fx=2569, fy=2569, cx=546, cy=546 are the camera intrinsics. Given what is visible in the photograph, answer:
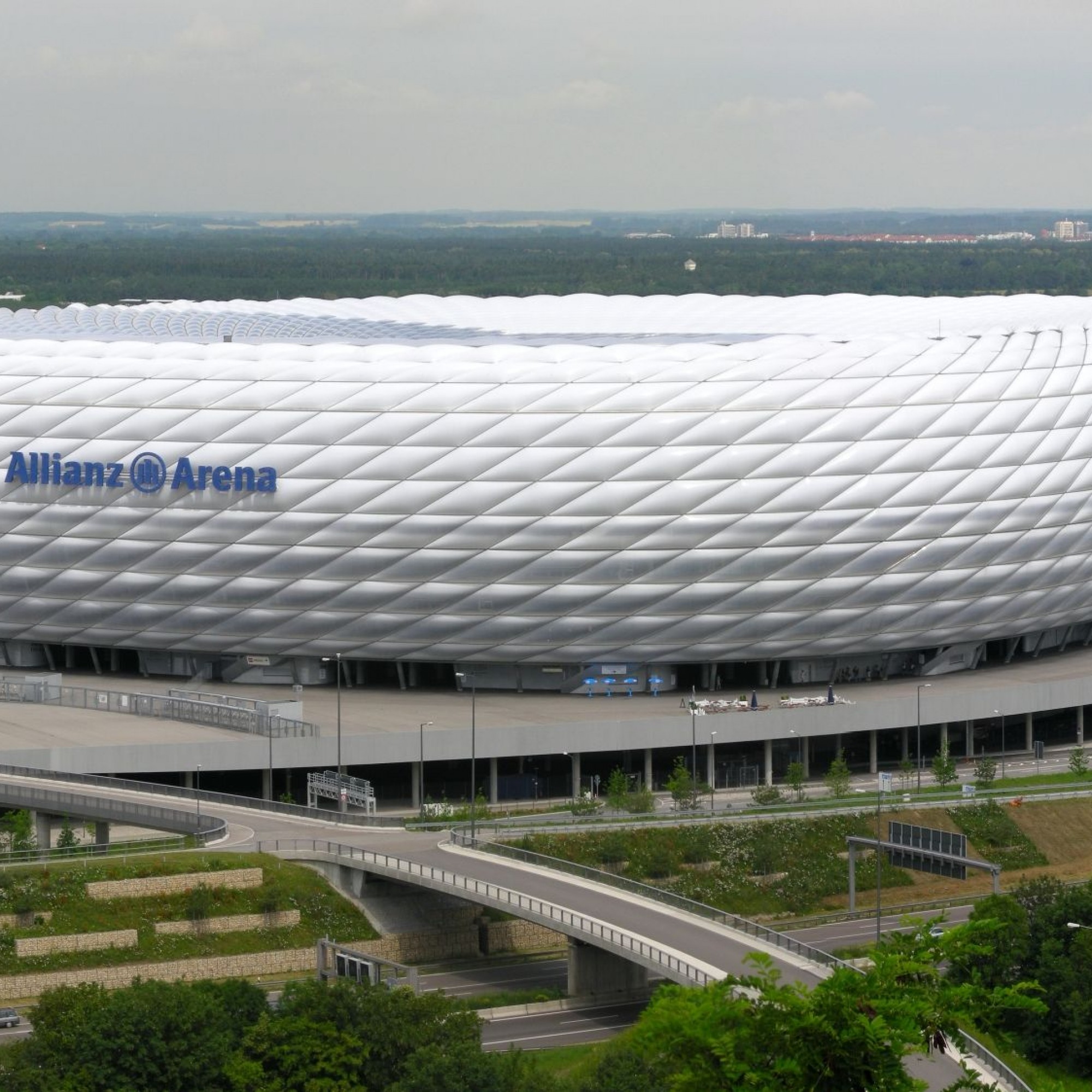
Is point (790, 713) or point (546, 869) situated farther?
point (790, 713)

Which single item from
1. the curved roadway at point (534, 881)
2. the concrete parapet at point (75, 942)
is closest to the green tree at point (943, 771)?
the curved roadway at point (534, 881)

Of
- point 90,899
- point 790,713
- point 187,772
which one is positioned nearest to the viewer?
point 90,899

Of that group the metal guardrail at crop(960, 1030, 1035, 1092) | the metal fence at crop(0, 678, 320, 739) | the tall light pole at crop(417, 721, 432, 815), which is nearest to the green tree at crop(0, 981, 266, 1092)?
the metal guardrail at crop(960, 1030, 1035, 1092)

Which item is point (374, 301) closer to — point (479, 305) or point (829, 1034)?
point (479, 305)

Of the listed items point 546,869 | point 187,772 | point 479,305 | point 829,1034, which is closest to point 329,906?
point 546,869

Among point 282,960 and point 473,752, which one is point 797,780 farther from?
point 282,960

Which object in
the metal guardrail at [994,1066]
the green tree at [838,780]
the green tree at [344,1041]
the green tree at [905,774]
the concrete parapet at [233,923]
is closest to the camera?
the green tree at [344,1041]

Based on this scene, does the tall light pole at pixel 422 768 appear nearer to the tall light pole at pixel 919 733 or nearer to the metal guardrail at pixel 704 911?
the metal guardrail at pixel 704 911
